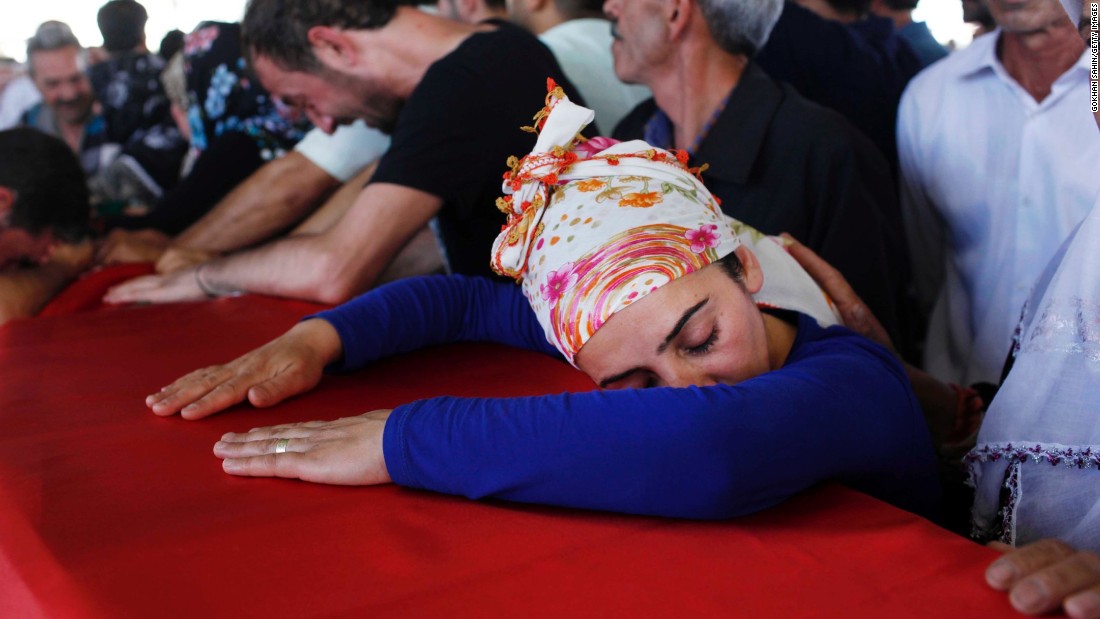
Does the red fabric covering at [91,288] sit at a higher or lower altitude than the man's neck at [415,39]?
lower

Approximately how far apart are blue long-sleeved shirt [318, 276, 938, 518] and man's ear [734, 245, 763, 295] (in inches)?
5.1

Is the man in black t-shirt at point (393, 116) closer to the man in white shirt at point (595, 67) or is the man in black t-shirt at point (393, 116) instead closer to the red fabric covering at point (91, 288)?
the red fabric covering at point (91, 288)

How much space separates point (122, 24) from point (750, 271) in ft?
16.1

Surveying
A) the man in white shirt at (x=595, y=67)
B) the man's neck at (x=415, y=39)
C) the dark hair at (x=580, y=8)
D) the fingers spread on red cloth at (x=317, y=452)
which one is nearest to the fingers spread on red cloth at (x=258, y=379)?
the fingers spread on red cloth at (x=317, y=452)

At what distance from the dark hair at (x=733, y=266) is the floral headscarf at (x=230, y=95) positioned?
8.12 feet

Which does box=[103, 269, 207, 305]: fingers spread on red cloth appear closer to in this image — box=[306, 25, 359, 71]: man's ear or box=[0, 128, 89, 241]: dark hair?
box=[0, 128, 89, 241]: dark hair

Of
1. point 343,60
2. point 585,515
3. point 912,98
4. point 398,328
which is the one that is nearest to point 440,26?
point 343,60

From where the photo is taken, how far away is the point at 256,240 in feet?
10.2

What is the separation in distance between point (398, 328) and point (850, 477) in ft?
2.80

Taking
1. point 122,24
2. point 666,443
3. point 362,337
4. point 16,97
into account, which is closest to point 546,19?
point 362,337

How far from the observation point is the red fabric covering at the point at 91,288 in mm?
2320

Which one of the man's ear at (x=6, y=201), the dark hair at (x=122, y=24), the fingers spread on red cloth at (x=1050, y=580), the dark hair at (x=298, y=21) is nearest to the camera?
the fingers spread on red cloth at (x=1050, y=580)

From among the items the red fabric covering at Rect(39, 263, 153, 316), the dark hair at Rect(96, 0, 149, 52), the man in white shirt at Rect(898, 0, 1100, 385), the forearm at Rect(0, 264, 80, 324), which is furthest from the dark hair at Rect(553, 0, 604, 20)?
the dark hair at Rect(96, 0, 149, 52)

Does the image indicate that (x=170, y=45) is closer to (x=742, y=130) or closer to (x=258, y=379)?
(x=742, y=130)
